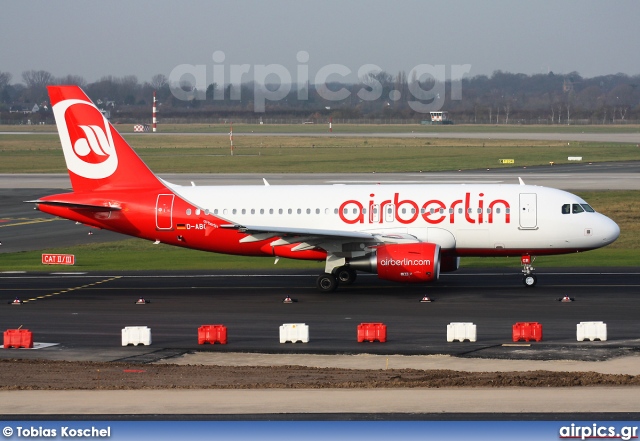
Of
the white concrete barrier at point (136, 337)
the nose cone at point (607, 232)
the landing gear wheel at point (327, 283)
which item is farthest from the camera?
the landing gear wheel at point (327, 283)

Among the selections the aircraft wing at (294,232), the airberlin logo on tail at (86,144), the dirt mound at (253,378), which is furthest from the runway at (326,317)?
the airberlin logo on tail at (86,144)

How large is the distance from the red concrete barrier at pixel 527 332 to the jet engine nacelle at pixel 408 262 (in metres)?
8.47

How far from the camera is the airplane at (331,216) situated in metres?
40.4

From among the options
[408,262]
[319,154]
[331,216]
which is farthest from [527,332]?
[319,154]

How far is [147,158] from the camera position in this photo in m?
132

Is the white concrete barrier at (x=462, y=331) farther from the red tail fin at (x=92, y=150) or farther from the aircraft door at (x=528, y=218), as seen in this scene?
the red tail fin at (x=92, y=150)

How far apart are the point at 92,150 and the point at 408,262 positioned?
15208 millimetres

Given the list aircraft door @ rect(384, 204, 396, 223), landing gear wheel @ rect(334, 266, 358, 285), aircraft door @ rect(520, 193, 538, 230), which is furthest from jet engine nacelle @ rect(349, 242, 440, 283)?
aircraft door @ rect(520, 193, 538, 230)

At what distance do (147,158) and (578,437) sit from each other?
391 ft

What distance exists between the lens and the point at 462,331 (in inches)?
1195

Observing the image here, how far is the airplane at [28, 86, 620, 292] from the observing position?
4038 centimetres

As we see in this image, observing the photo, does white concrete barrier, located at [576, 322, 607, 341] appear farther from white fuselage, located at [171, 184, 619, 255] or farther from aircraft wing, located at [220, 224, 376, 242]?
aircraft wing, located at [220, 224, 376, 242]

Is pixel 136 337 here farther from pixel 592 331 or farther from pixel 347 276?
pixel 592 331

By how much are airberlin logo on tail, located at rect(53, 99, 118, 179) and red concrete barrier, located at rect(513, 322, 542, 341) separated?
20915 mm
